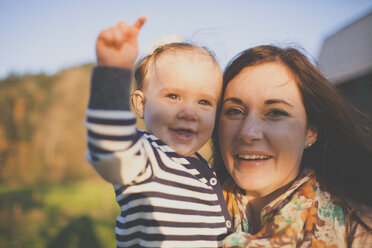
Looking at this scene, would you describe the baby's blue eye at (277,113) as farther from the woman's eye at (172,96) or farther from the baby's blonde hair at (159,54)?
the woman's eye at (172,96)

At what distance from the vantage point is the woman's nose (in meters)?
1.61

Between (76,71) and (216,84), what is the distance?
21.2 m

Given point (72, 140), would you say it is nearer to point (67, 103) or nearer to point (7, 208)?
point (67, 103)

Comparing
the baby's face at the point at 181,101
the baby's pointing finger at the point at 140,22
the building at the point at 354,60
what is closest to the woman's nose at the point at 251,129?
the baby's face at the point at 181,101

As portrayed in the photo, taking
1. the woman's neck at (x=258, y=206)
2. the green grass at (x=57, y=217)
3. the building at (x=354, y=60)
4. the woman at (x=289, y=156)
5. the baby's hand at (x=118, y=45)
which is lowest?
the green grass at (x=57, y=217)

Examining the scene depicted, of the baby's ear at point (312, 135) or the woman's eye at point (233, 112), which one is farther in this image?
the baby's ear at point (312, 135)

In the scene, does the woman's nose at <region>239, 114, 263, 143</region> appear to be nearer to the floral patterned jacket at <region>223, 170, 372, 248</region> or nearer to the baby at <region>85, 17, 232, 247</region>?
the baby at <region>85, 17, 232, 247</region>

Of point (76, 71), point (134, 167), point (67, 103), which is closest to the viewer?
point (134, 167)

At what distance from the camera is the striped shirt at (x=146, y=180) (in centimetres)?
100

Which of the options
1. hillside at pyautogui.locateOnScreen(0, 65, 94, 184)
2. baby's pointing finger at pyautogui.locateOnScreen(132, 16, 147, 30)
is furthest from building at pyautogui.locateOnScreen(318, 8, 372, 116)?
hillside at pyautogui.locateOnScreen(0, 65, 94, 184)

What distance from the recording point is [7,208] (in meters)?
11.0

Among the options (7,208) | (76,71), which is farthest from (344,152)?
(76,71)

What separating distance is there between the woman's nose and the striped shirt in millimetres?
308

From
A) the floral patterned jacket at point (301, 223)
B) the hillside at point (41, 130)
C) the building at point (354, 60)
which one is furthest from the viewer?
the hillside at point (41, 130)
